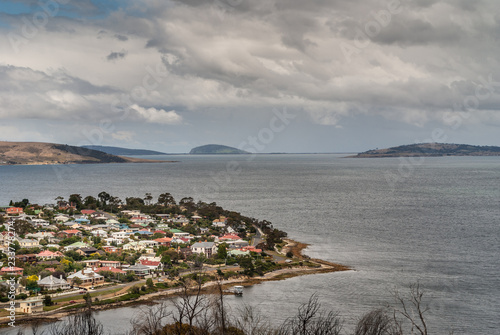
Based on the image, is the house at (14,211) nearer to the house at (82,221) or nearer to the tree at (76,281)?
the house at (82,221)

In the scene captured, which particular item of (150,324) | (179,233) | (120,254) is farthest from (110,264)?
(150,324)

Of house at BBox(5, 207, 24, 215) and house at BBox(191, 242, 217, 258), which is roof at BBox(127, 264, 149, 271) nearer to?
house at BBox(191, 242, 217, 258)

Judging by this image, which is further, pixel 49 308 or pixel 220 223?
pixel 220 223

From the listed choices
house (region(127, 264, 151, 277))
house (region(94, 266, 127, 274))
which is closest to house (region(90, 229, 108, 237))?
house (region(94, 266, 127, 274))

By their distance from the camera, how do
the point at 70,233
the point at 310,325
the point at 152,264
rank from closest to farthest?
the point at 310,325, the point at 152,264, the point at 70,233

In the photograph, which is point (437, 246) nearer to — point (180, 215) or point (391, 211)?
point (391, 211)

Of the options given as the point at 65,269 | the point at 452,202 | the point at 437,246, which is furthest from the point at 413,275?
the point at 452,202

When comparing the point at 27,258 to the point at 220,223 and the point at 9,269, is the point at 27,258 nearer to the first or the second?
the point at 9,269
